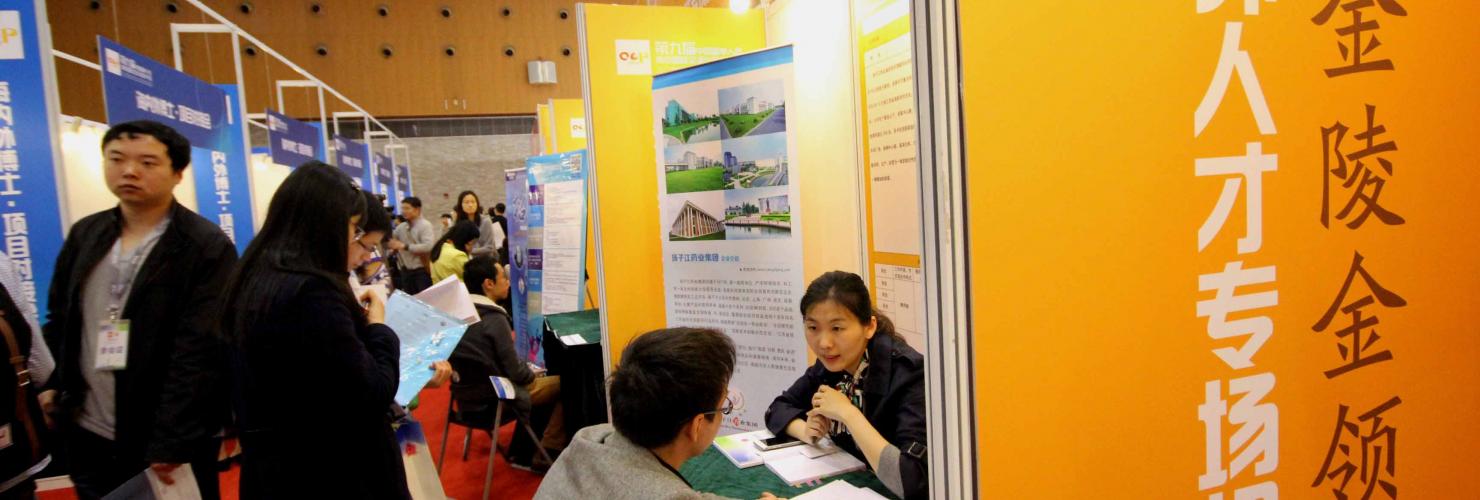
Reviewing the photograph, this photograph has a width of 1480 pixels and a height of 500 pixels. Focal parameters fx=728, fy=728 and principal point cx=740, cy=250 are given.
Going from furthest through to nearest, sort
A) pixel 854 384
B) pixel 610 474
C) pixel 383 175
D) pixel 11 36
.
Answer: pixel 383 175 → pixel 11 36 → pixel 854 384 → pixel 610 474

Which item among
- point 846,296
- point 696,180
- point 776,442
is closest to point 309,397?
point 776,442

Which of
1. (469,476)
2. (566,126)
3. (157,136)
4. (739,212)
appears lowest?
(469,476)

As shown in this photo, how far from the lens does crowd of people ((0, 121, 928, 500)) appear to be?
1256 millimetres

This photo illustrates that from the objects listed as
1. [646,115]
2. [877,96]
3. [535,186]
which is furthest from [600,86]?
[535,186]

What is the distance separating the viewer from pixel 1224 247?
1.03m

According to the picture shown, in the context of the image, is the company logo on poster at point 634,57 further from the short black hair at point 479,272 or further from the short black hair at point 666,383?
the short black hair at point 666,383

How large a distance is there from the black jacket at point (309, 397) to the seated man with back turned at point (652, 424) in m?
0.61

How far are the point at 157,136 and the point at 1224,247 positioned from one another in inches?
99.4

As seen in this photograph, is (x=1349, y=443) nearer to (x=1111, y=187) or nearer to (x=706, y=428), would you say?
(x=1111, y=187)

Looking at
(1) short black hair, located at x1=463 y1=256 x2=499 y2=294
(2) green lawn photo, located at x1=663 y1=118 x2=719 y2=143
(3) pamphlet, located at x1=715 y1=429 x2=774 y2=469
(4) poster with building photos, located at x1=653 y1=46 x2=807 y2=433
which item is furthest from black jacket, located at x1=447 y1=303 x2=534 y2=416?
(3) pamphlet, located at x1=715 y1=429 x2=774 y2=469

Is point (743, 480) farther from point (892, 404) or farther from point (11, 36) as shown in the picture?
point (11, 36)

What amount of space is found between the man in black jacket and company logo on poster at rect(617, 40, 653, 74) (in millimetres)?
1727

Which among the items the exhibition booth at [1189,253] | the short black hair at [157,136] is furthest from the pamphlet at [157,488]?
the exhibition booth at [1189,253]

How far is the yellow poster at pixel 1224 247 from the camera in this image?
92cm
